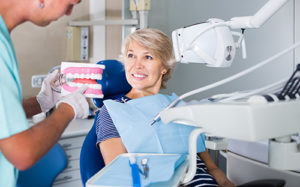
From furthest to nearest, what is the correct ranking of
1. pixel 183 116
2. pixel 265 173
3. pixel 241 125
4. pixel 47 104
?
pixel 265 173, pixel 47 104, pixel 183 116, pixel 241 125

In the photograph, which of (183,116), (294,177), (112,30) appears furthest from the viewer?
(112,30)

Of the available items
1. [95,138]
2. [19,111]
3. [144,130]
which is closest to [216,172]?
[144,130]

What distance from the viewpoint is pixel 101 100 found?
1528 mm

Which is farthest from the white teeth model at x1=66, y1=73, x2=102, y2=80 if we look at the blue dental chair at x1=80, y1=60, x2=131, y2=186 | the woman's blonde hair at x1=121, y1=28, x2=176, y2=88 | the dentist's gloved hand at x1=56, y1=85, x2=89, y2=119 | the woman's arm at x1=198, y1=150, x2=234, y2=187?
the woman's arm at x1=198, y1=150, x2=234, y2=187

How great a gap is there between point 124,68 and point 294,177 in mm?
867

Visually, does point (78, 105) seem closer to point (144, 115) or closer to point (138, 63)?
point (144, 115)

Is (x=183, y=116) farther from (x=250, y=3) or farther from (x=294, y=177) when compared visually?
(x=250, y=3)

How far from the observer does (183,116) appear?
791 millimetres

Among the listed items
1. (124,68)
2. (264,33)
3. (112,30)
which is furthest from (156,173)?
(112,30)

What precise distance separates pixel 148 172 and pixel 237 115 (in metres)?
0.29

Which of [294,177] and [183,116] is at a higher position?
[183,116]

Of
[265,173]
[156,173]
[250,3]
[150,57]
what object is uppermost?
[250,3]

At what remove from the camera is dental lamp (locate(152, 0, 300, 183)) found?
27.0 inches

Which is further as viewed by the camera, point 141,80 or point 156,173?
point 141,80
